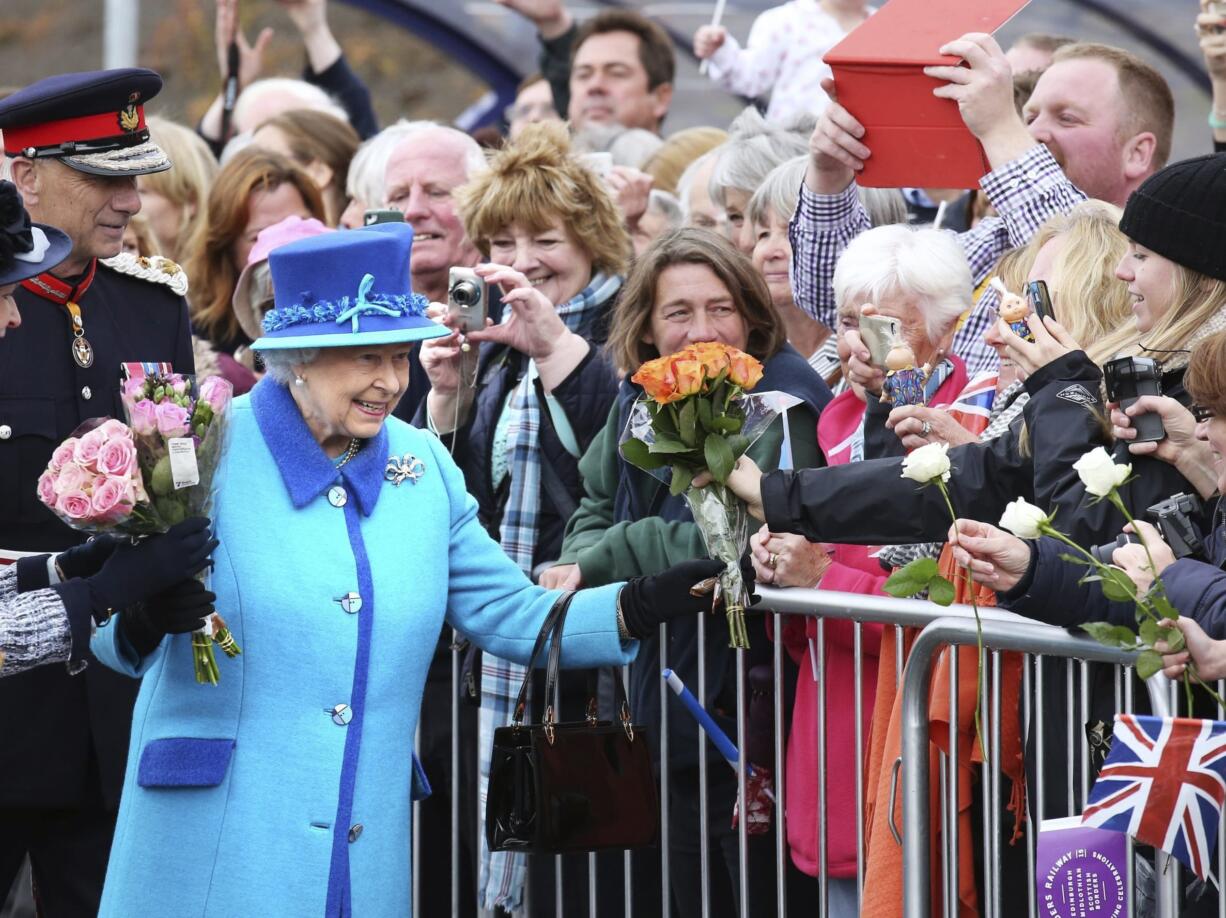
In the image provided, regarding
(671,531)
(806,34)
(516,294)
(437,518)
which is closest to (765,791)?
(671,531)

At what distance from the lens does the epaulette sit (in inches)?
202

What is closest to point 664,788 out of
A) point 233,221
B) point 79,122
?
point 79,122

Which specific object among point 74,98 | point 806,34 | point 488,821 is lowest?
point 488,821

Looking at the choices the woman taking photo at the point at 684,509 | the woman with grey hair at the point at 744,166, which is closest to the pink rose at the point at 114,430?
the woman taking photo at the point at 684,509

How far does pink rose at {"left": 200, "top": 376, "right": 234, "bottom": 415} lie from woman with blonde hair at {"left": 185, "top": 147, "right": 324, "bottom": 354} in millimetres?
3045

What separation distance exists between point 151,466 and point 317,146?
14.4ft

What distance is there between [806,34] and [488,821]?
4.73 meters

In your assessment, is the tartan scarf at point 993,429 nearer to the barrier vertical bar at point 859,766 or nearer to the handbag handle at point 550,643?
the barrier vertical bar at point 859,766

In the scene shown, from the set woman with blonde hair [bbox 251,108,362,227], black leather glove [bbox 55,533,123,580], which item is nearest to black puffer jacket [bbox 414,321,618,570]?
black leather glove [bbox 55,533,123,580]

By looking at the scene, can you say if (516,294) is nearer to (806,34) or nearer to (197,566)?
(197,566)

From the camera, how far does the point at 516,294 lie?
5.12 metres

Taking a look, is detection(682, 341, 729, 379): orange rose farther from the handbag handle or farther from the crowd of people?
the handbag handle

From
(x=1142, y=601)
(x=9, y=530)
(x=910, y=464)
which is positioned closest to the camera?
(x=1142, y=601)

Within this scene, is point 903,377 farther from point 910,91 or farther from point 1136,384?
point 910,91
